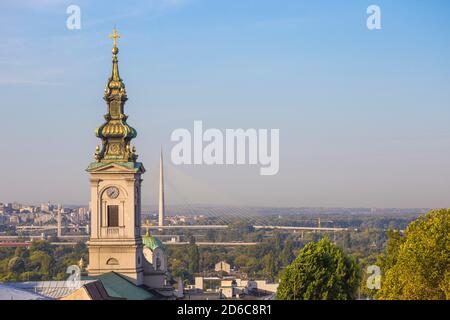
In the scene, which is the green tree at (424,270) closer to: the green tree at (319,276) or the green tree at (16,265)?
the green tree at (319,276)

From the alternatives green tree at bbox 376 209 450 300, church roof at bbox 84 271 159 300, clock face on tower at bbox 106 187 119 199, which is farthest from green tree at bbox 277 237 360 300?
clock face on tower at bbox 106 187 119 199

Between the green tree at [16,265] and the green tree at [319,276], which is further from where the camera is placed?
the green tree at [16,265]

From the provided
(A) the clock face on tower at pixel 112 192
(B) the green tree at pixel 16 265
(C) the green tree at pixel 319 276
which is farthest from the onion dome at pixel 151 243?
(B) the green tree at pixel 16 265

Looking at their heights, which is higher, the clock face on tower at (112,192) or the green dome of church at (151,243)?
the clock face on tower at (112,192)

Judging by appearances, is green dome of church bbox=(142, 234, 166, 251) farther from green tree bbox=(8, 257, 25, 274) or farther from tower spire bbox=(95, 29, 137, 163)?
green tree bbox=(8, 257, 25, 274)

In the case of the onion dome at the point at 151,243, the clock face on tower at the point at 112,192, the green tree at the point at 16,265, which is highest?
the clock face on tower at the point at 112,192
